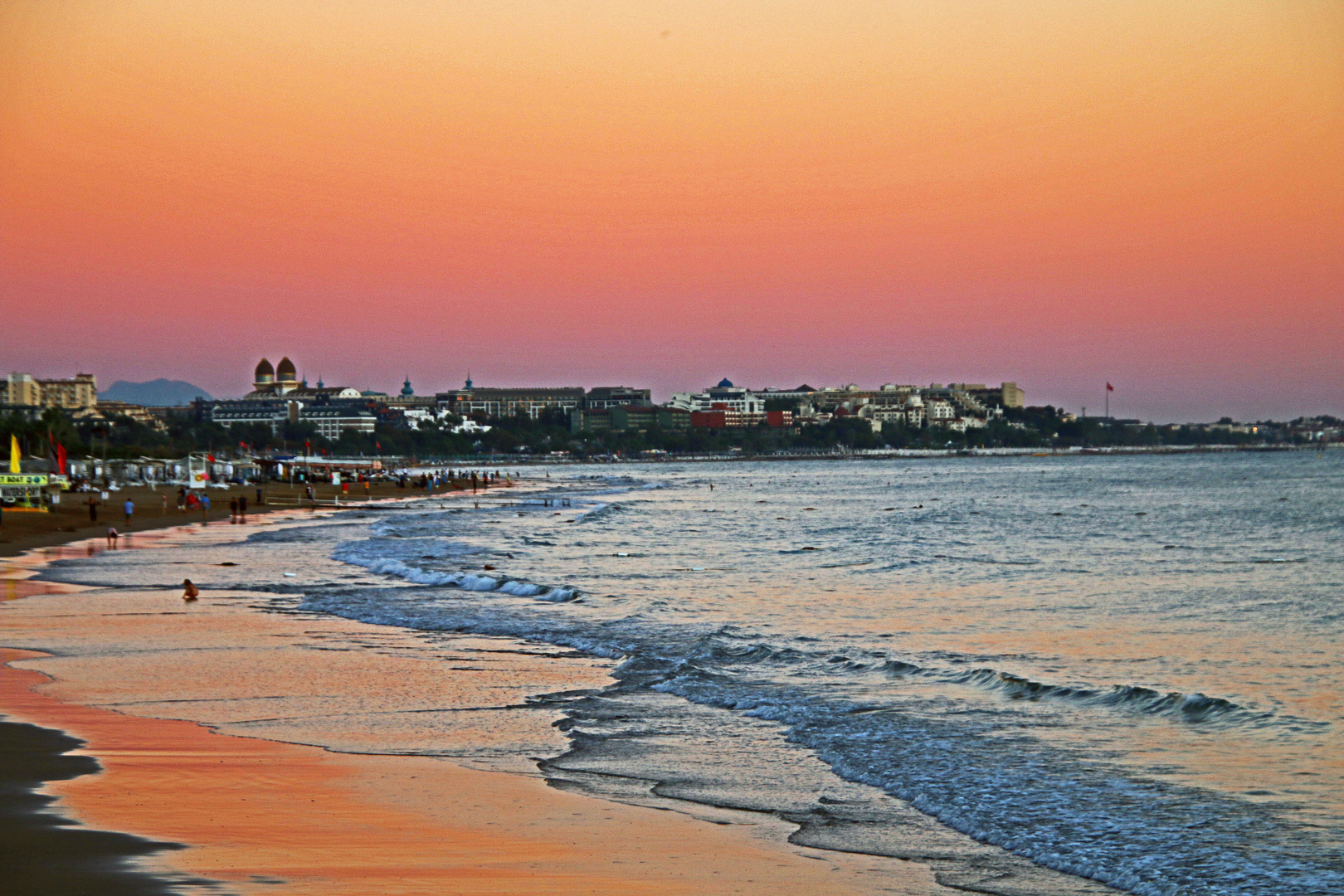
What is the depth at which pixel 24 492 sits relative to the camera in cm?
4878

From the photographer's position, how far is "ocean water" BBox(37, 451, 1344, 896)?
7133 mm

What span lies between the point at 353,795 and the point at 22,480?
39360mm

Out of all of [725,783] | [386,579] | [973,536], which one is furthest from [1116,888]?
[973,536]

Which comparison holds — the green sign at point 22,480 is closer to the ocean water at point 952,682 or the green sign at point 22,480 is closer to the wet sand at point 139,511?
the wet sand at point 139,511

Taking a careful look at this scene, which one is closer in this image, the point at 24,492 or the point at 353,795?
the point at 353,795

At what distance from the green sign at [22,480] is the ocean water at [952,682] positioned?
1246cm

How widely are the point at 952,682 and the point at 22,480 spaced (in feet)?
125

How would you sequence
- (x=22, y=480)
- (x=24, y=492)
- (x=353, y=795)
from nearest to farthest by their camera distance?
(x=353, y=795), (x=22, y=480), (x=24, y=492)

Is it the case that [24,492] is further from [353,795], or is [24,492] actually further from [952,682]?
[353,795]

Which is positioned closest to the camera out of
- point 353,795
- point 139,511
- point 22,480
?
point 353,795

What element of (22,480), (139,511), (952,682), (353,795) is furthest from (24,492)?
(353,795)

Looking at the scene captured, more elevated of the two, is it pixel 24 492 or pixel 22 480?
pixel 22 480

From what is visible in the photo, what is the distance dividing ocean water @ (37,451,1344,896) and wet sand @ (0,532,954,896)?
54 centimetres

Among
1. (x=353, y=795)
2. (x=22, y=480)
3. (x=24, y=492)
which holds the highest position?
(x=22, y=480)
